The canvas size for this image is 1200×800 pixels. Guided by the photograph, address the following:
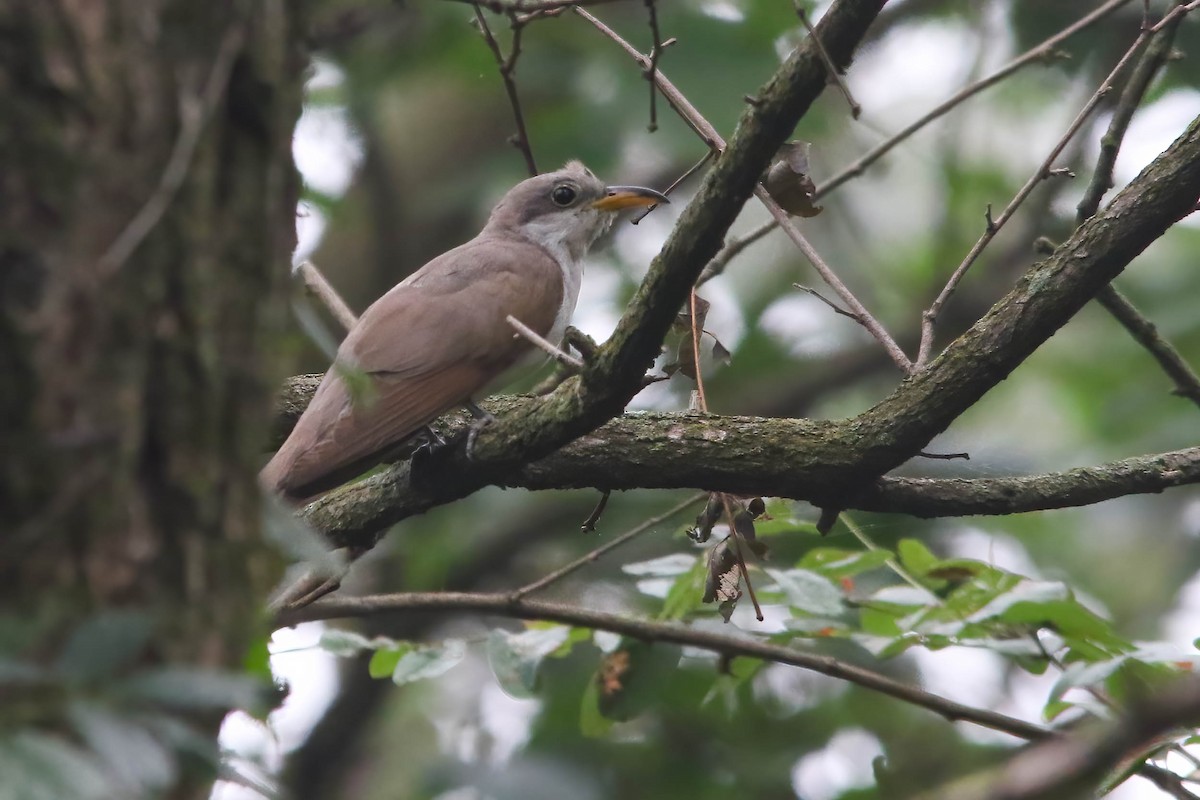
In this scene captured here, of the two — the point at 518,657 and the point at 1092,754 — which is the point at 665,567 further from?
the point at 1092,754

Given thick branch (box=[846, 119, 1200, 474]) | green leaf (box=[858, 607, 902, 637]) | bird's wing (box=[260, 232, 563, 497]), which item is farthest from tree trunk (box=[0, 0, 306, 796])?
green leaf (box=[858, 607, 902, 637])

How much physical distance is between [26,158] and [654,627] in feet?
9.74

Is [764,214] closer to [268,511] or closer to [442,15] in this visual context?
[442,15]

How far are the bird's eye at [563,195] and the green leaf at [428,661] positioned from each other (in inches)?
116

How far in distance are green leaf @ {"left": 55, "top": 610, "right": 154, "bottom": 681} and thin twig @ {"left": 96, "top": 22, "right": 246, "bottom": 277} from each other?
1.26 feet

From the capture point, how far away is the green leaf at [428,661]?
381cm

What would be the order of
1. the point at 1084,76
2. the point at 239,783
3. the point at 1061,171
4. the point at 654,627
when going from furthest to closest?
1. the point at 1084,76
2. the point at 654,627
3. the point at 1061,171
4. the point at 239,783

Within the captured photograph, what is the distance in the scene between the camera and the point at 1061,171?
3789 millimetres

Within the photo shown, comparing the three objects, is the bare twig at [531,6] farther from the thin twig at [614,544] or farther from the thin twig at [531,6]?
the thin twig at [614,544]

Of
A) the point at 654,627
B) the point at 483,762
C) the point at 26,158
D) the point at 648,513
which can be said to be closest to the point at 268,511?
the point at 26,158

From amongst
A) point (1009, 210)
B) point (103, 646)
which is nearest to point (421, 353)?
point (1009, 210)

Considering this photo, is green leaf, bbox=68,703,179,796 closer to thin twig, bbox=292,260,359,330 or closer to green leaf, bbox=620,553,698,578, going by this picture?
green leaf, bbox=620,553,698,578

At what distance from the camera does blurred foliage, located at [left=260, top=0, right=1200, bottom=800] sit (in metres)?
4.09

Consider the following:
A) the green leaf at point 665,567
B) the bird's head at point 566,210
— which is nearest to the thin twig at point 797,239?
the green leaf at point 665,567
